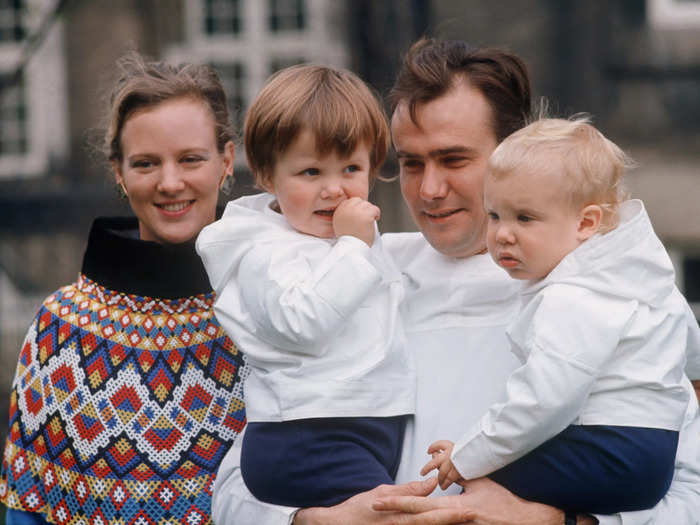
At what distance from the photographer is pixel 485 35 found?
28.9 ft

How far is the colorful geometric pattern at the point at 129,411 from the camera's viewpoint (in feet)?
9.12

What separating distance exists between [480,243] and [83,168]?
23.0ft

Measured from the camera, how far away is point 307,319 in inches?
91.3

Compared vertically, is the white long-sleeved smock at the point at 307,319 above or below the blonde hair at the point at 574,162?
below

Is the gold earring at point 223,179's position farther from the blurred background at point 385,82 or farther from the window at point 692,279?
the window at point 692,279

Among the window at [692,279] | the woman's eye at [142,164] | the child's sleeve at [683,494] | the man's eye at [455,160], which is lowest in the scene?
the window at [692,279]

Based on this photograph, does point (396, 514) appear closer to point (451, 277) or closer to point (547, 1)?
point (451, 277)

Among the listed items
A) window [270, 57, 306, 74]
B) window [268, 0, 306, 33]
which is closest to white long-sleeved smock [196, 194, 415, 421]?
window [270, 57, 306, 74]

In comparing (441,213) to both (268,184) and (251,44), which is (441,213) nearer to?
(268,184)

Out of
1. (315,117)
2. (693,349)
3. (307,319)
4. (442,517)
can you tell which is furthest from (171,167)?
(693,349)

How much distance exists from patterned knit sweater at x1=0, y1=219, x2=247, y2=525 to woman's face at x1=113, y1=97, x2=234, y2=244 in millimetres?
80

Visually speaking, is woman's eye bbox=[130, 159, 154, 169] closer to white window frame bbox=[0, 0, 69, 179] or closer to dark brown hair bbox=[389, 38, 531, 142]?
dark brown hair bbox=[389, 38, 531, 142]

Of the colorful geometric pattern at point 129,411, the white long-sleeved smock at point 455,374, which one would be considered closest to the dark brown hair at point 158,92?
the colorful geometric pattern at point 129,411

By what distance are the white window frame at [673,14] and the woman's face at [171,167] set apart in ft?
22.3
